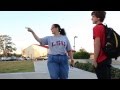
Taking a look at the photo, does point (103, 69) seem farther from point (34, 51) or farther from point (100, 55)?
point (34, 51)

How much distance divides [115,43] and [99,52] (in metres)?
0.22

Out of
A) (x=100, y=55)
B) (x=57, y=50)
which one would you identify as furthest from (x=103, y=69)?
(x=57, y=50)

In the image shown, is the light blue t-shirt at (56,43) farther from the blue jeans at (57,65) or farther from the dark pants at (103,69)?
the dark pants at (103,69)

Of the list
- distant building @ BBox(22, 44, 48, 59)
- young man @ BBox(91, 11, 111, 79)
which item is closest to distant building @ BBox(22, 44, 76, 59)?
distant building @ BBox(22, 44, 48, 59)

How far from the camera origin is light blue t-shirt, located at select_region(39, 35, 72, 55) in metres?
4.79

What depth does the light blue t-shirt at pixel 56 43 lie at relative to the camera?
188 inches

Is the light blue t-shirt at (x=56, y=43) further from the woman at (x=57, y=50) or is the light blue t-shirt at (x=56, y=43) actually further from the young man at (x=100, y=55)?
the young man at (x=100, y=55)

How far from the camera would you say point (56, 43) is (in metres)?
4.79

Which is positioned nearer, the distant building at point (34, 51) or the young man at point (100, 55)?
the young man at point (100, 55)

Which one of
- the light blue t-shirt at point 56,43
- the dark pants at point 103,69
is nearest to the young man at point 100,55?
the dark pants at point 103,69

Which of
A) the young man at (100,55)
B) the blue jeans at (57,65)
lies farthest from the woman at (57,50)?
the young man at (100,55)

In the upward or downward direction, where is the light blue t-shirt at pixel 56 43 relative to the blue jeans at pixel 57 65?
upward
